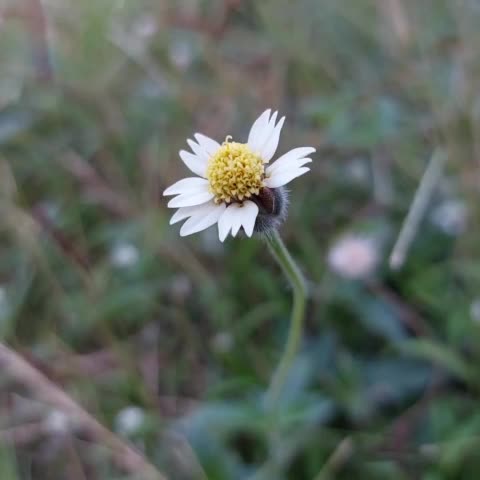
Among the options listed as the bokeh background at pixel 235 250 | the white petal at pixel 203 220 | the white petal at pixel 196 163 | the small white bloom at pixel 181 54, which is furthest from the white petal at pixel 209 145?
the small white bloom at pixel 181 54

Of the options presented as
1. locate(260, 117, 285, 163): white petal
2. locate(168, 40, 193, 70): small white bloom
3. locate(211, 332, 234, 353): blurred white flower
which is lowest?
locate(260, 117, 285, 163): white petal

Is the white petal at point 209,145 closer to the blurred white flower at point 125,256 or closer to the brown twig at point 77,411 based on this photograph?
the brown twig at point 77,411

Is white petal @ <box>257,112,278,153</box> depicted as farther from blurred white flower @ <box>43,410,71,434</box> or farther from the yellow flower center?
blurred white flower @ <box>43,410,71,434</box>

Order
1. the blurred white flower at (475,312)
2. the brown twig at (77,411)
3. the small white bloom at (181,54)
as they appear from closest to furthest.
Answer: the brown twig at (77,411) → the blurred white flower at (475,312) → the small white bloom at (181,54)

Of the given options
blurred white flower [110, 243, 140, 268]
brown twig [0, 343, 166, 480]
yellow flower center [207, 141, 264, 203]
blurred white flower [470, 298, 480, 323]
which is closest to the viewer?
yellow flower center [207, 141, 264, 203]

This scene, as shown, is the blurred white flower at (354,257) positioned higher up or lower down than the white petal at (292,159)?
higher up

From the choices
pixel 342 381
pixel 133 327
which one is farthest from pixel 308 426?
pixel 133 327

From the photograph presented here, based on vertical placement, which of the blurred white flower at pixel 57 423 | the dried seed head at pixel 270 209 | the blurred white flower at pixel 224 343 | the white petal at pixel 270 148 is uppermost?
the blurred white flower at pixel 224 343

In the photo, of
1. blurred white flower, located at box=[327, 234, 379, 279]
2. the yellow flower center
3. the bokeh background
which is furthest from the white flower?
blurred white flower, located at box=[327, 234, 379, 279]

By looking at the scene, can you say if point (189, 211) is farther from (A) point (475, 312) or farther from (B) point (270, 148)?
(A) point (475, 312)

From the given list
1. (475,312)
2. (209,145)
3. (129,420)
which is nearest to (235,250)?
(129,420)
